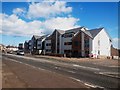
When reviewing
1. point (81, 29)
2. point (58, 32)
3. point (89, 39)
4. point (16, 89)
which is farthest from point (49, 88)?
point (58, 32)

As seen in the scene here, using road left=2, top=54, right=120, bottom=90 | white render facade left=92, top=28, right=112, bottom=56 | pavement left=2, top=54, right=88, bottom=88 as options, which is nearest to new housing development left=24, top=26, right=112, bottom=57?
white render facade left=92, top=28, right=112, bottom=56

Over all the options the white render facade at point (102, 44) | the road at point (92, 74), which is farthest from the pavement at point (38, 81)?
the white render facade at point (102, 44)

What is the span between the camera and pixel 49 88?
12680 millimetres

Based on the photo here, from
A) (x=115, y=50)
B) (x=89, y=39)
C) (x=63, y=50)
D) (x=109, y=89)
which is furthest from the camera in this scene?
(x=63, y=50)

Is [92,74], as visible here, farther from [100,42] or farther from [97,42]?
[100,42]

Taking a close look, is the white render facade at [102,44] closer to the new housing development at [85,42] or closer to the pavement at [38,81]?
the new housing development at [85,42]

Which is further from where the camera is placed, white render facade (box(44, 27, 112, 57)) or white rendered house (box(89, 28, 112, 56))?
white rendered house (box(89, 28, 112, 56))

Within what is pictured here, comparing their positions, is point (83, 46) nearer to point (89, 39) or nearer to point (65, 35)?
point (89, 39)

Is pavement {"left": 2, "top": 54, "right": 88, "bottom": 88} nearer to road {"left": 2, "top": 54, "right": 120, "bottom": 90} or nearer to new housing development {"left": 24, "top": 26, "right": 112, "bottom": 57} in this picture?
road {"left": 2, "top": 54, "right": 120, "bottom": 90}

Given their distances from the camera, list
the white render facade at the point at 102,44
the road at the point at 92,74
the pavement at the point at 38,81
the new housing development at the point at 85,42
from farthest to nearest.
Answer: the new housing development at the point at 85,42
the white render facade at the point at 102,44
the road at the point at 92,74
the pavement at the point at 38,81

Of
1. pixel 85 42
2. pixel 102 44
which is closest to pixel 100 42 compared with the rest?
pixel 102 44

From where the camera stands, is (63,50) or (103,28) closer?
(103,28)

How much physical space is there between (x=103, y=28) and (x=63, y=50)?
19883 mm

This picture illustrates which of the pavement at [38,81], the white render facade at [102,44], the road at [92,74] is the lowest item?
the road at [92,74]
